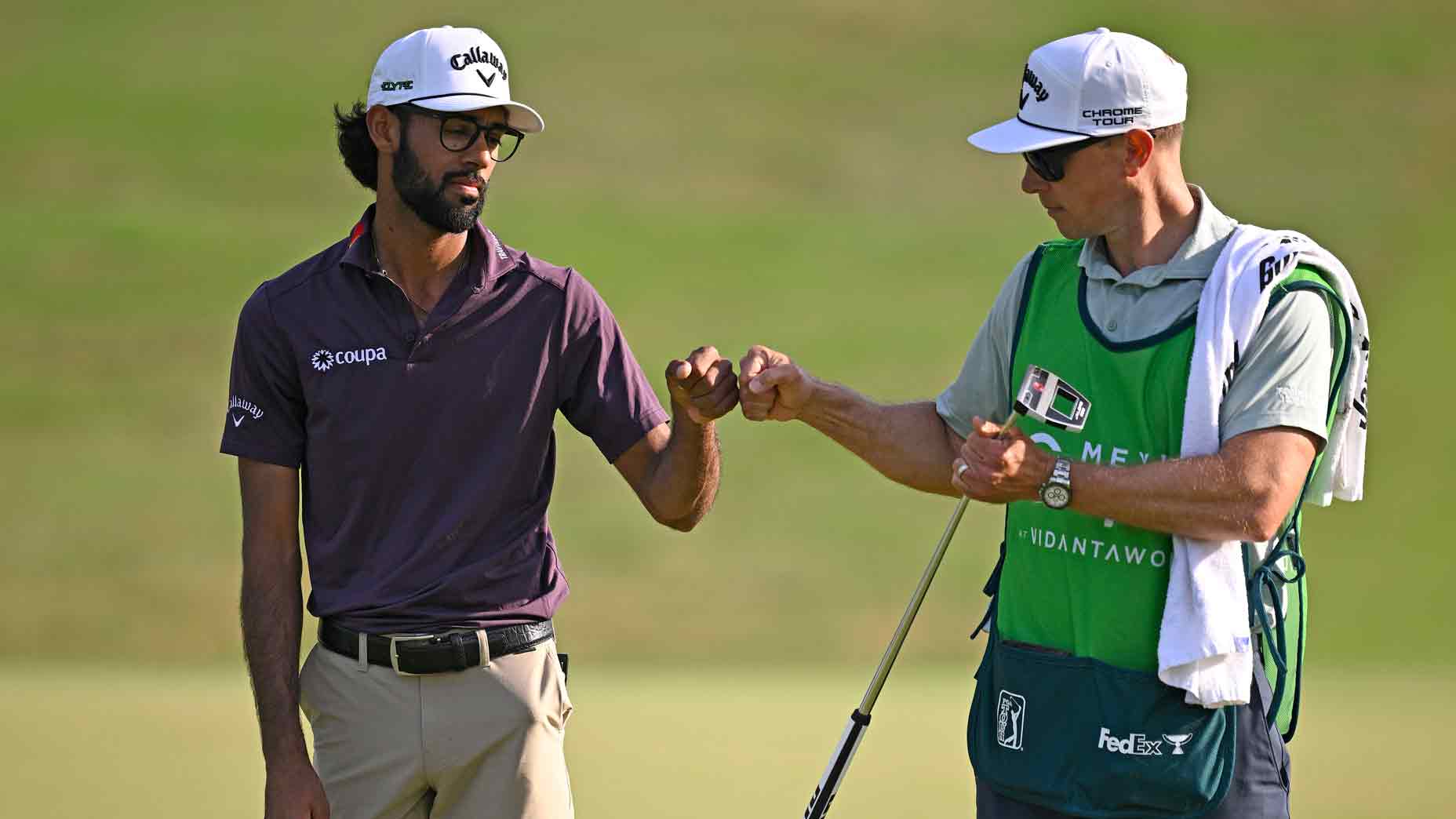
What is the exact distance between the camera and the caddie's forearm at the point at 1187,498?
2.68m

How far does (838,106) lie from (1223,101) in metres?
2.80

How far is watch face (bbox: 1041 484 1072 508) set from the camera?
2.74 meters

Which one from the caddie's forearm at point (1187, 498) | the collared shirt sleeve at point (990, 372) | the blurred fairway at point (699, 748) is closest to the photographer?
the caddie's forearm at point (1187, 498)

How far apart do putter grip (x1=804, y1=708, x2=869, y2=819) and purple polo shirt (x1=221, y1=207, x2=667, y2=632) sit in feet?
1.74

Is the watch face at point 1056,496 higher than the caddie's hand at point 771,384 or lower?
lower

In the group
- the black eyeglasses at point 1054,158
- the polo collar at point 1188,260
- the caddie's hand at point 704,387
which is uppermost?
the black eyeglasses at point 1054,158

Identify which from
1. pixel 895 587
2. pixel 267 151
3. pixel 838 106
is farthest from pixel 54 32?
pixel 895 587

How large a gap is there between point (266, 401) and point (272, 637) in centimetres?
38

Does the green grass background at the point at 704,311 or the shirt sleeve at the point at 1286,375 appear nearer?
the shirt sleeve at the point at 1286,375

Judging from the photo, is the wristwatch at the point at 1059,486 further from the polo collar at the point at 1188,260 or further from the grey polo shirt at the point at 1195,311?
the polo collar at the point at 1188,260

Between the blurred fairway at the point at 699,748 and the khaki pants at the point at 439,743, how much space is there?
125 inches

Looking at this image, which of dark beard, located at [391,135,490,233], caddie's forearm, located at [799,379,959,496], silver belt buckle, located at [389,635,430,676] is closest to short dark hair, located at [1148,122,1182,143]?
caddie's forearm, located at [799,379,959,496]

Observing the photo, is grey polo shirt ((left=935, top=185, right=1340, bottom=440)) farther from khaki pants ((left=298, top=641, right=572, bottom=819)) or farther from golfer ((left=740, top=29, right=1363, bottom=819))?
khaki pants ((left=298, top=641, right=572, bottom=819))

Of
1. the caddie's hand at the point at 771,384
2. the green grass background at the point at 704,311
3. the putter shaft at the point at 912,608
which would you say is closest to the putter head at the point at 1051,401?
the putter shaft at the point at 912,608
